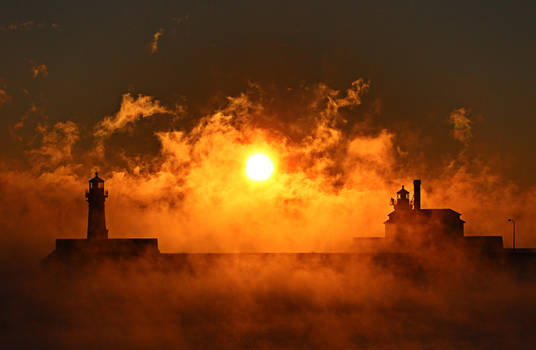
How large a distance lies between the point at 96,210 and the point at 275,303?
22272 mm

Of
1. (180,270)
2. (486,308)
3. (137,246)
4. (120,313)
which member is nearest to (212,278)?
(180,270)

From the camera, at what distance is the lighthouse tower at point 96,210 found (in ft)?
225

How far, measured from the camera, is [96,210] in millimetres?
69625

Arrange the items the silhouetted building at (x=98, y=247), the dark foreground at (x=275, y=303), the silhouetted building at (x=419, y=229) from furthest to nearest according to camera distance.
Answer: the silhouetted building at (x=419, y=229), the silhouetted building at (x=98, y=247), the dark foreground at (x=275, y=303)

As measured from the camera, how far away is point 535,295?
195 ft

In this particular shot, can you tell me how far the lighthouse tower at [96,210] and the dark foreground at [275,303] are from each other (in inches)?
127

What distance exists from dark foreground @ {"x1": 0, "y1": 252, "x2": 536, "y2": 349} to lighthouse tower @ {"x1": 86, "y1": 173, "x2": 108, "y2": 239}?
3.24m

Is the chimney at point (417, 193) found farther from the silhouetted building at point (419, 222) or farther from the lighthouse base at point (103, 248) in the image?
the lighthouse base at point (103, 248)

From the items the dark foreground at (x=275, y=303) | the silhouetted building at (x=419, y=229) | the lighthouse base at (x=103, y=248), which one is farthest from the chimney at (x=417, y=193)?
the lighthouse base at (x=103, y=248)

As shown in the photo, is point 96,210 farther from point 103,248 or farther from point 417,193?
point 417,193

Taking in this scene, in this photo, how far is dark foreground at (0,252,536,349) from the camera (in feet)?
149

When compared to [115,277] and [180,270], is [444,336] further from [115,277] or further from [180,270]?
[115,277]

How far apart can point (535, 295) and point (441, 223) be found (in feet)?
58.1

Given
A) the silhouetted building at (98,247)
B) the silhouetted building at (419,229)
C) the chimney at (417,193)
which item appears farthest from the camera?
the chimney at (417,193)
